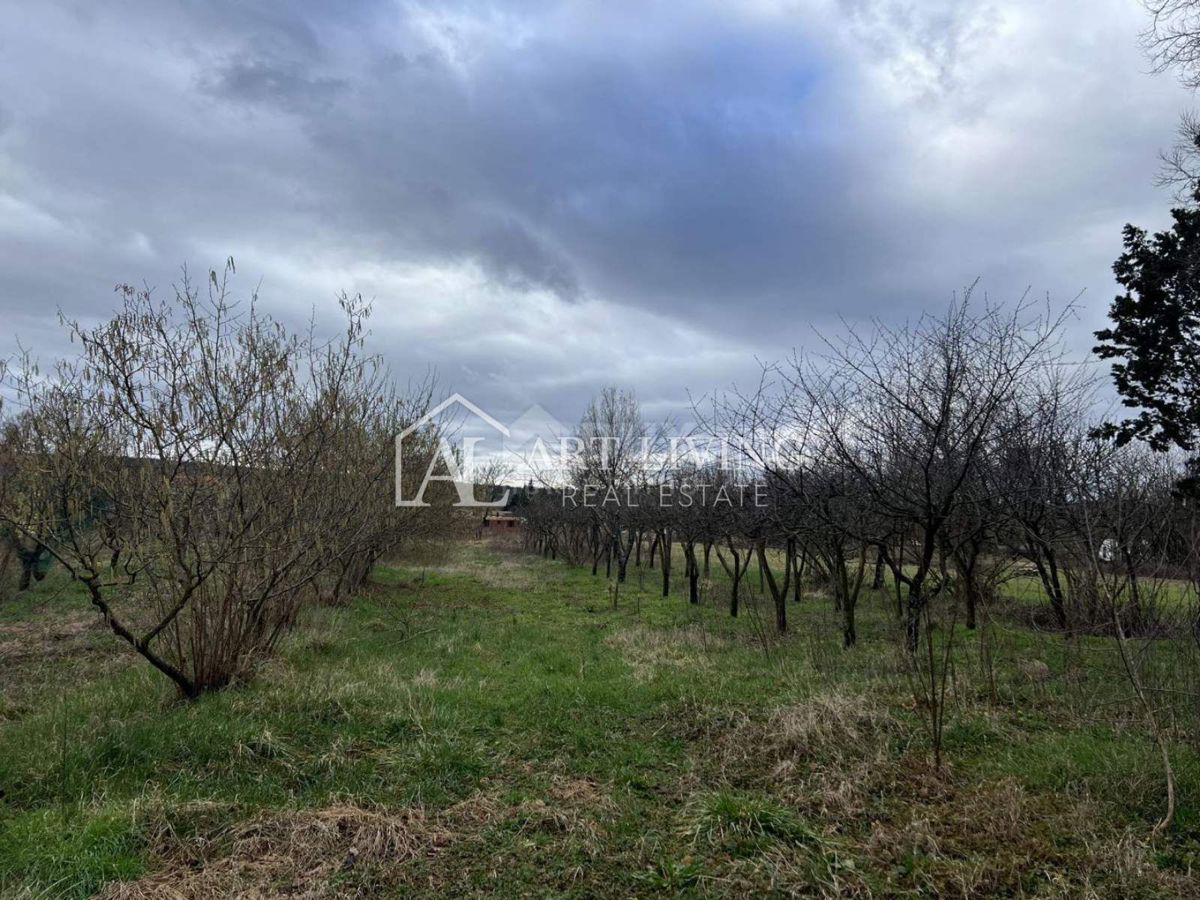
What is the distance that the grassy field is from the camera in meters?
2.81

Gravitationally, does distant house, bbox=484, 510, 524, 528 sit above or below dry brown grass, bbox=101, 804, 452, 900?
below

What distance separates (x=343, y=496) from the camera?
247 inches

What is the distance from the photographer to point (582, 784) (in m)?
3.87

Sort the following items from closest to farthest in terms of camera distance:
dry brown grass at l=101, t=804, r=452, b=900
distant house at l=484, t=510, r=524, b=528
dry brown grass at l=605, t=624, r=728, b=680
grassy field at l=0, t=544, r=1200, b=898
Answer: dry brown grass at l=101, t=804, r=452, b=900
grassy field at l=0, t=544, r=1200, b=898
dry brown grass at l=605, t=624, r=728, b=680
distant house at l=484, t=510, r=524, b=528

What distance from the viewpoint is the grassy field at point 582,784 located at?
2.81 metres

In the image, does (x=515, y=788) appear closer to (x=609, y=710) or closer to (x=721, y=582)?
(x=609, y=710)

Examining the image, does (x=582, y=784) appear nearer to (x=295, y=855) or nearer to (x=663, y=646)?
(x=295, y=855)

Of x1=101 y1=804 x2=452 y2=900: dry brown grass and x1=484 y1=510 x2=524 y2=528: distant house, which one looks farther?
x1=484 y1=510 x2=524 y2=528: distant house

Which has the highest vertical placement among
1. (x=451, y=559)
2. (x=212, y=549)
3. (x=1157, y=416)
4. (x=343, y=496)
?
(x=1157, y=416)

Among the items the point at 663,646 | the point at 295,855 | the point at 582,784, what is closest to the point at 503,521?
the point at 663,646

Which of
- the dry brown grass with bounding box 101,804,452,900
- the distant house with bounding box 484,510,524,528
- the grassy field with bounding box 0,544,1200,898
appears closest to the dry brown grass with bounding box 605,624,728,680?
the grassy field with bounding box 0,544,1200,898

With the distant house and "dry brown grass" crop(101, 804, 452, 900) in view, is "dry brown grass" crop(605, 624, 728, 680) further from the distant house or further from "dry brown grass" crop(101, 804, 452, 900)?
the distant house

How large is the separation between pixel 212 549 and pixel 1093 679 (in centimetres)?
770

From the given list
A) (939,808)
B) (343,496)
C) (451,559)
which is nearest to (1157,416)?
(939,808)
